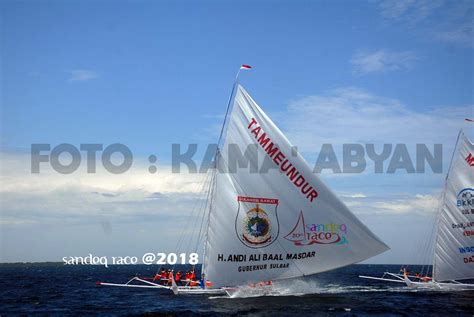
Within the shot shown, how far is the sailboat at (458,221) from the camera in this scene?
1971 inches

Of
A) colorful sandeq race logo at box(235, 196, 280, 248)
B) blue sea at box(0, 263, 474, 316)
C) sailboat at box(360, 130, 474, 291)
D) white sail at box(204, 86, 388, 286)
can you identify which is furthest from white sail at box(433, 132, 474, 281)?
colorful sandeq race logo at box(235, 196, 280, 248)

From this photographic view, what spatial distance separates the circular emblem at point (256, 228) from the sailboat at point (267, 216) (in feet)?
0.24

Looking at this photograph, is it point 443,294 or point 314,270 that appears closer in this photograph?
point 314,270

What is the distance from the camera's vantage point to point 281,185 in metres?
35.4

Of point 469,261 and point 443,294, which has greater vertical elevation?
point 469,261

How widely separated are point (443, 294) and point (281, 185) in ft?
87.9

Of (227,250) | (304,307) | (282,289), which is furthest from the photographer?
(282,289)

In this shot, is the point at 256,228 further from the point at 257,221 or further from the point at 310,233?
the point at 310,233

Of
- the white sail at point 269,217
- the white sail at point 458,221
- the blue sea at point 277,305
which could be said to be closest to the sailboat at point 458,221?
the white sail at point 458,221

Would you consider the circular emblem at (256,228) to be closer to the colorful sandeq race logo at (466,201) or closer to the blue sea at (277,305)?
the blue sea at (277,305)

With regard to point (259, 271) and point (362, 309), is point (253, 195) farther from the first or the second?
point (362, 309)

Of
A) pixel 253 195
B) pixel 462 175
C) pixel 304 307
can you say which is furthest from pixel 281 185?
pixel 462 175

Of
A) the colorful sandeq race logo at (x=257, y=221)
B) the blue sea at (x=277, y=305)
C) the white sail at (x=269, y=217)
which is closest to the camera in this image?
the white sail at (x=269, y=217)

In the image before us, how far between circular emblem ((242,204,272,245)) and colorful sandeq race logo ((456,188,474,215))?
84.4 feet
